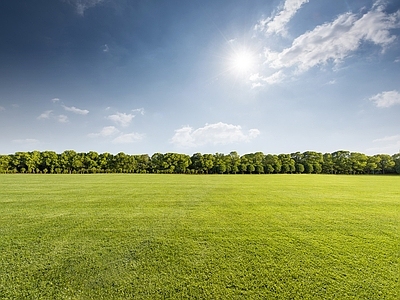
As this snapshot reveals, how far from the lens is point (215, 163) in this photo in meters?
78.8

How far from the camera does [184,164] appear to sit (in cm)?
7594

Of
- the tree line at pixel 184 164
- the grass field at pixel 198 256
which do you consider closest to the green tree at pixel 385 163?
the tree line at pixel 184 164

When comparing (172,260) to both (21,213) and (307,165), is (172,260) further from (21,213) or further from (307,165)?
(307,165)

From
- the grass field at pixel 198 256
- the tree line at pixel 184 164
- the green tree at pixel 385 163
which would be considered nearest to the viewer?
the grass field at pixel 198 256

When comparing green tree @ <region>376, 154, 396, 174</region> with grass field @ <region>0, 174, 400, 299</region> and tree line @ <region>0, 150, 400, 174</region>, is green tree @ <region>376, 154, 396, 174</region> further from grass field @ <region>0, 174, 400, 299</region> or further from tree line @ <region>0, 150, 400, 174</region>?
grass field @ <region>0, 174, 400, 299</region>

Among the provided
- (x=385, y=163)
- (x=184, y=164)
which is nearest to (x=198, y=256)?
(x=184, y=164)

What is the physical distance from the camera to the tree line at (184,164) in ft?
235

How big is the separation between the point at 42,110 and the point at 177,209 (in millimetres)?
28645

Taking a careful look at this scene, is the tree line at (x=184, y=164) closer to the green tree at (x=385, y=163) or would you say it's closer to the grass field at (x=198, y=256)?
the green tree at (x=385, y=163)

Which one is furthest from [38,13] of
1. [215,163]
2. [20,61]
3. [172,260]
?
[215,163]

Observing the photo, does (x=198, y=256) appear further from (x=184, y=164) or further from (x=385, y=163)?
(x=385, y=163)

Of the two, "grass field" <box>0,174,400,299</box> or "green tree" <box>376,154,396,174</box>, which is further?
"green tree" <box>376,154,396,174</box>

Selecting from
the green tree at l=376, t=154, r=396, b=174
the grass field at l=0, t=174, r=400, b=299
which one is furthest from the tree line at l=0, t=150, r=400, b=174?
the grass field at l=0, t=174, r=400, b=299

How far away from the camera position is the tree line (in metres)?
71.6
